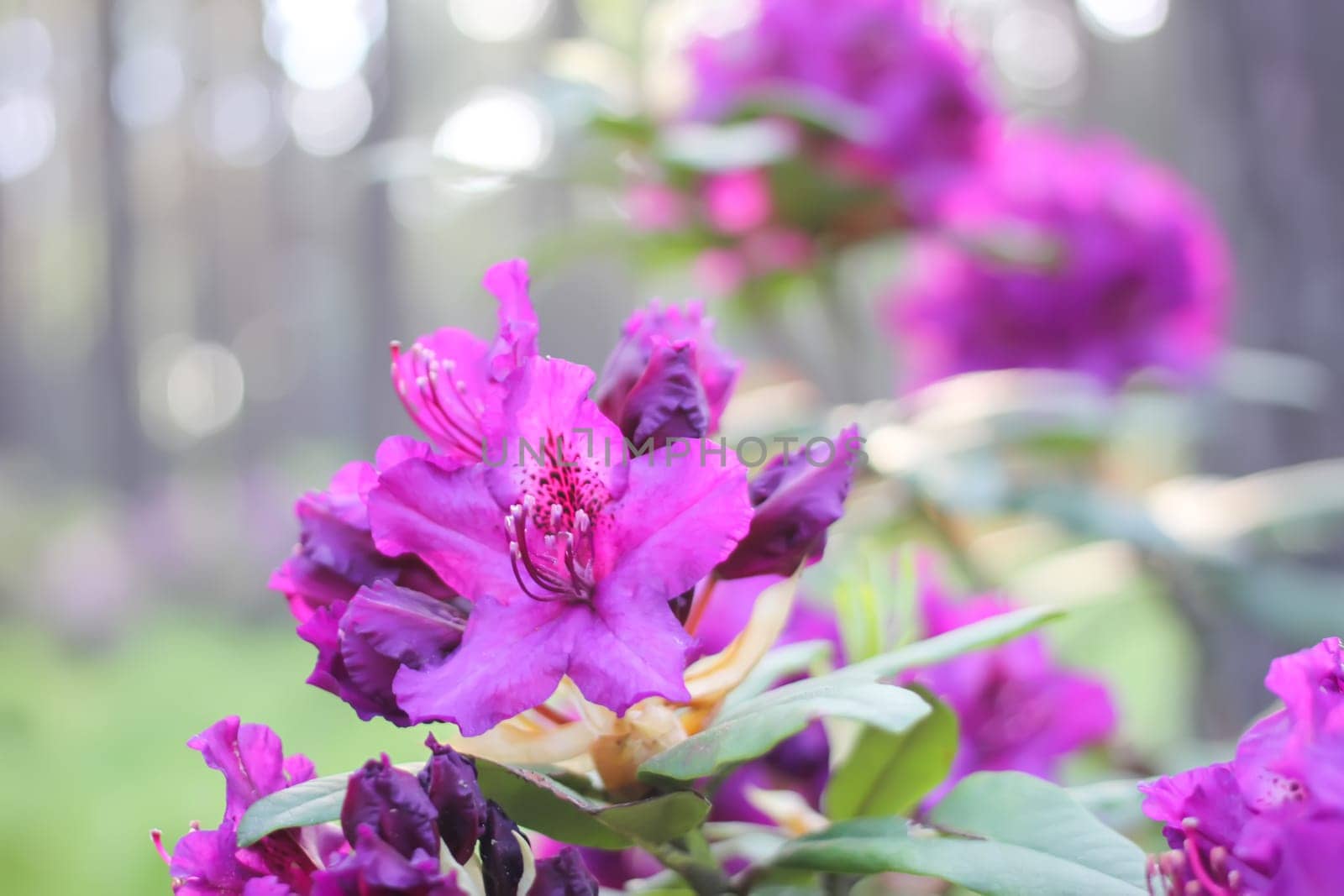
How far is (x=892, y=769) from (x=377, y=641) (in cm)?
30

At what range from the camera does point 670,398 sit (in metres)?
0.54

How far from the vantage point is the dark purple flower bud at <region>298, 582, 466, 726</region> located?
48 cm

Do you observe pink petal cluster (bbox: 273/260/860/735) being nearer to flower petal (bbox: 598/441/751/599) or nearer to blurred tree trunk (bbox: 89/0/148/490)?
flower petal (bbox: 598/441/751/599)

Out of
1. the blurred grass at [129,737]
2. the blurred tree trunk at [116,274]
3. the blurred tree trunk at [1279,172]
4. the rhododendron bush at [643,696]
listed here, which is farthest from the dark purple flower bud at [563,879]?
the blurred tree trunk at [116,274]

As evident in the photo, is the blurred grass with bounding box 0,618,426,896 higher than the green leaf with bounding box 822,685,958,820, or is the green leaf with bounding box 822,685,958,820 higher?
the green leaf with bounding box 822,685,958,820

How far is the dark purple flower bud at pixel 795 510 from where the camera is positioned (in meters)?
0.55

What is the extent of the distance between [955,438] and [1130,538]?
0.22m

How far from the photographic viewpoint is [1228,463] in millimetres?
2100

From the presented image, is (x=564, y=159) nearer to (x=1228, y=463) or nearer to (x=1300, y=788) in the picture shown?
(x=1300, y=788)

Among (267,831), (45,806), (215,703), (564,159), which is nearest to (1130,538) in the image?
(564,159)

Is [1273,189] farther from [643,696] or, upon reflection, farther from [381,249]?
[381,249]

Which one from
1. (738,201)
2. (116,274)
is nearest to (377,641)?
(738,201)

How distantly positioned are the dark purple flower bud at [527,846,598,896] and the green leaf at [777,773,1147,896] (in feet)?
0.34

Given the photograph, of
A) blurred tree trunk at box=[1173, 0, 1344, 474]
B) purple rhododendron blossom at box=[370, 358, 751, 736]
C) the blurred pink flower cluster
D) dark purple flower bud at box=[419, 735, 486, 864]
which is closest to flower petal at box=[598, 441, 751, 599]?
purple rhododendron blossom at box=[370, 358, 751, 736]
